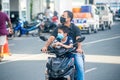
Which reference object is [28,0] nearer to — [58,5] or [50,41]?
[58,5]

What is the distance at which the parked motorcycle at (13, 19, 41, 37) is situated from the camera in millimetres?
27922

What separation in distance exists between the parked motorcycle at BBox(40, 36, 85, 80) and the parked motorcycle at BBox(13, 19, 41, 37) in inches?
803

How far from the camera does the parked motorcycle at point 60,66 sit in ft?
23.9

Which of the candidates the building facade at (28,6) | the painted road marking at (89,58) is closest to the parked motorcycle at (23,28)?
the building facade at (28,6)

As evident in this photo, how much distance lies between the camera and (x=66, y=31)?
799cm

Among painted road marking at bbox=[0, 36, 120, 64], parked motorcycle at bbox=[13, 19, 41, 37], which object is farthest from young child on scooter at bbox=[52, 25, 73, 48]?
parked motorcycle at bbox=[13, 19, 41, 37]

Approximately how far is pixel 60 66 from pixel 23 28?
20993 millimetres

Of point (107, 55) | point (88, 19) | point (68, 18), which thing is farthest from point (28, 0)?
point (68, 18)

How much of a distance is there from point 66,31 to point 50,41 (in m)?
0.33

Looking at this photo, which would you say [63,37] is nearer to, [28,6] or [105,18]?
[105,18]

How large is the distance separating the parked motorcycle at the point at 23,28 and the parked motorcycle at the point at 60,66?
2039 centimetres

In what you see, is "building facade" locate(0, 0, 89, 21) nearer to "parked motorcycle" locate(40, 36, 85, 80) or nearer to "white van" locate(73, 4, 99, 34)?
"white van" locate(73, 4, 99, 34)

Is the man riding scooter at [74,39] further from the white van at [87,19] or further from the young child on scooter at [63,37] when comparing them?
the white van at [87,19]

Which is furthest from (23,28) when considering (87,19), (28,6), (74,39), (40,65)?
(74,39)
